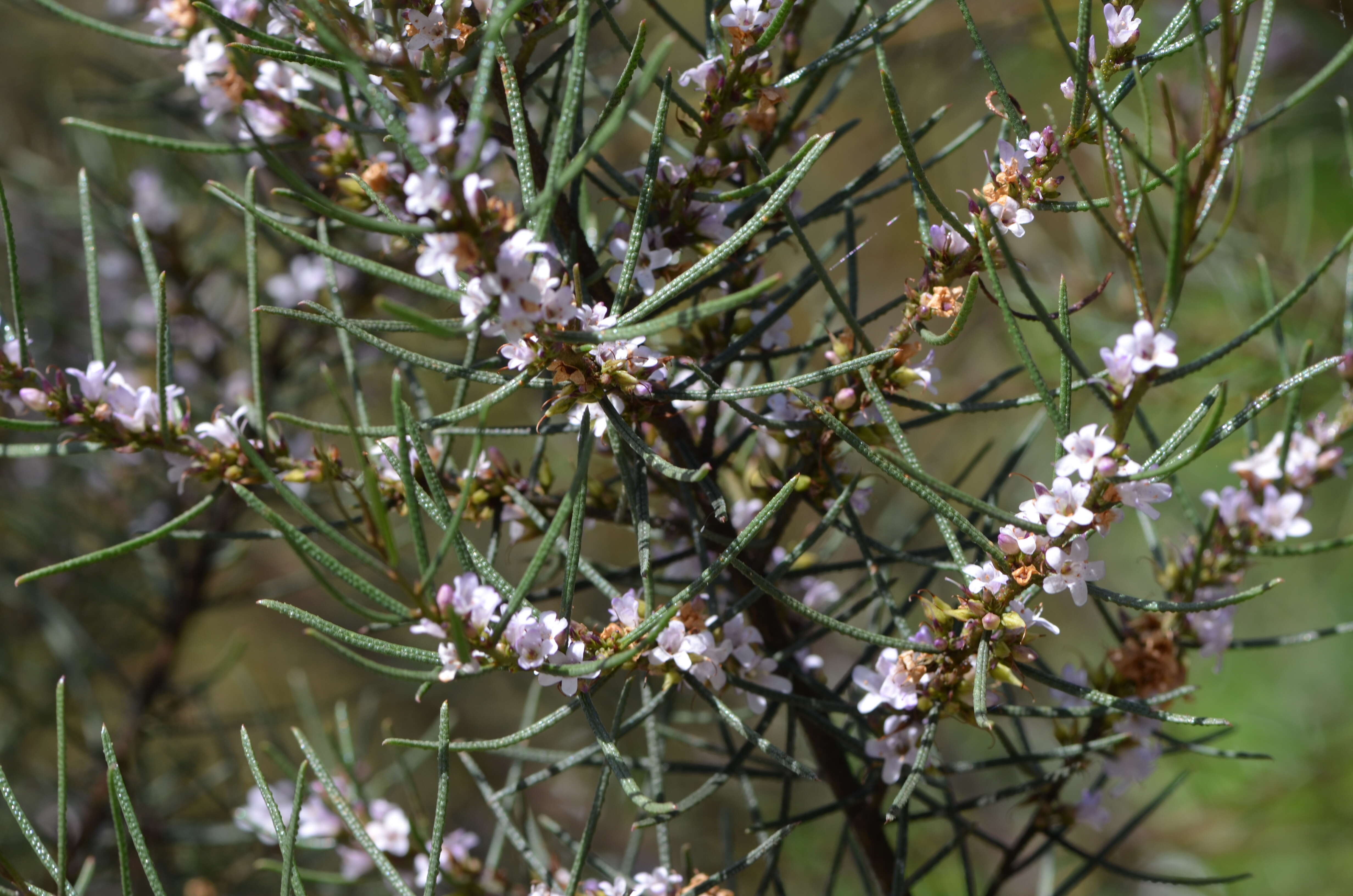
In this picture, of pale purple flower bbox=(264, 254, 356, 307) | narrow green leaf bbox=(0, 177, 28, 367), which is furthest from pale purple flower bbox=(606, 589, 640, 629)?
pale purple flower bbox=(264, 254, 356, 307)

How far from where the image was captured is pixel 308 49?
782 millimetres

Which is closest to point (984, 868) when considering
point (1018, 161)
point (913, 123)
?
point (913, 123)

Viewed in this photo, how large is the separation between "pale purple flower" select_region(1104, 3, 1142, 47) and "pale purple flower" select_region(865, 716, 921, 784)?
600 millimetres

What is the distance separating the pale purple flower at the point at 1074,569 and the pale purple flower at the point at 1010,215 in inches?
9.6

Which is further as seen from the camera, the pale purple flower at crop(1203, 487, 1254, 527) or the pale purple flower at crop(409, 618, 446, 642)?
the pale purple flower at crop(1203, 487, 1254, 527)

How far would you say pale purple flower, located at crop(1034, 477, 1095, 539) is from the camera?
26.2 inches

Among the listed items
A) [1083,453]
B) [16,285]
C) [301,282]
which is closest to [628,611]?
[1083,453]

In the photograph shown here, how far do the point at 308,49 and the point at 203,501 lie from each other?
40 centimetres

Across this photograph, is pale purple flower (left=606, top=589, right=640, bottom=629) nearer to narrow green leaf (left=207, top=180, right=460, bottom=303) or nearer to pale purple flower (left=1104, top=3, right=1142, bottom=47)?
narrow green leaf (left=207, top=180, right=460, bottom=303)

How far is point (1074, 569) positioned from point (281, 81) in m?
0.90

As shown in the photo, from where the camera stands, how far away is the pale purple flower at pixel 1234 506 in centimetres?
103

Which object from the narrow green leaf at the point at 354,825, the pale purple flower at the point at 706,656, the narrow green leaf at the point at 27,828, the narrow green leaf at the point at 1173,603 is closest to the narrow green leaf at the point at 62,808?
the narrow green leaf at the point at 27,828

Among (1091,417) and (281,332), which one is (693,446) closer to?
(281,332)

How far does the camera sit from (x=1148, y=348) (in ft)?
2.19
